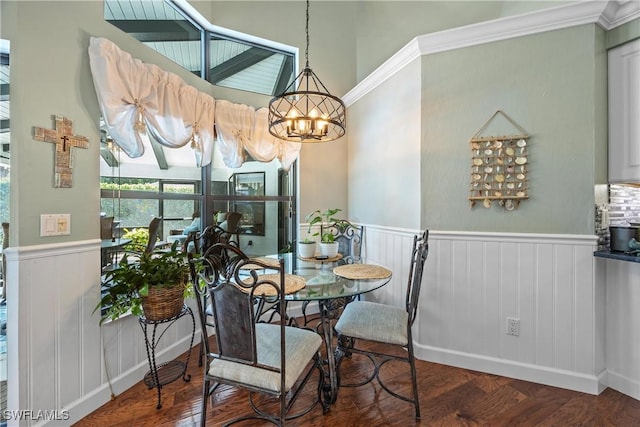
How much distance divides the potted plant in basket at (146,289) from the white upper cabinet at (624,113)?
2932 mm

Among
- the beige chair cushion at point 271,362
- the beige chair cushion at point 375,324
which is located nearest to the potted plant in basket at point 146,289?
the beige chair cushion at point 271,362

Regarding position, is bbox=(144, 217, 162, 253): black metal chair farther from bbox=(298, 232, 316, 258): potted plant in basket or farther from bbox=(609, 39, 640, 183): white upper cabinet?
bbox=(609, 39, 640, 183): white upper cabinet

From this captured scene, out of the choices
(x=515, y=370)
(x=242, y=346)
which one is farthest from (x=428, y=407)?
(x=242, y=346)

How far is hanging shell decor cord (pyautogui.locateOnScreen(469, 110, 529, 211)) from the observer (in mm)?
2135

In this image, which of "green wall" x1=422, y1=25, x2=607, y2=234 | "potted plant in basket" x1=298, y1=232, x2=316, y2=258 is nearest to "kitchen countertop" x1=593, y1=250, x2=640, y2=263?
"green wall" x1=422, y1=25, x2=607, y2=234

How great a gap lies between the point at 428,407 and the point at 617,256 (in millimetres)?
1483

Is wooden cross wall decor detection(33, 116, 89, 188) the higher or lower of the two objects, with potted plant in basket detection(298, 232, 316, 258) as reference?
higher

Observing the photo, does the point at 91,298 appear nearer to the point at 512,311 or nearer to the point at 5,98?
the point at 5,98

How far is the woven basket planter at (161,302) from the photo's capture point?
5.95 ft

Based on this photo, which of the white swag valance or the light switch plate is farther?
the white swag valance

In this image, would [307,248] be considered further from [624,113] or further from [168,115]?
[624,113]

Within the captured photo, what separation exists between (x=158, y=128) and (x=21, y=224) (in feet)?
3.35

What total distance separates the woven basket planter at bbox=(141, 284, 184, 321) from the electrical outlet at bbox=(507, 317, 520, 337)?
231 cm

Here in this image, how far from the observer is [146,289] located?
175 cm
